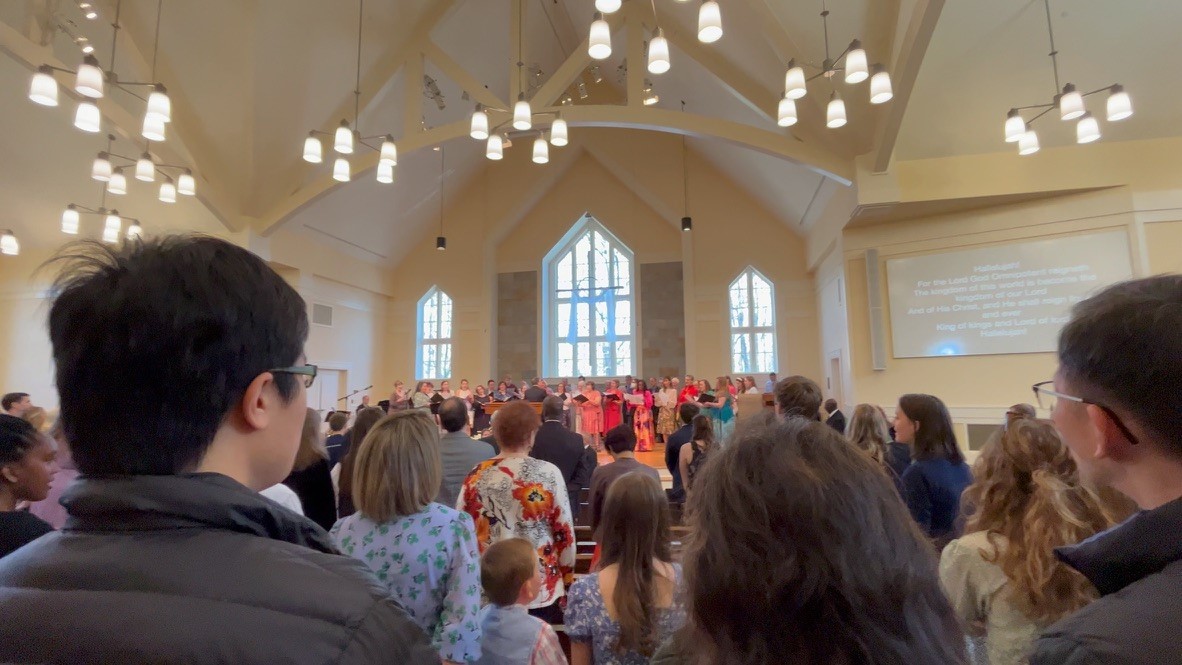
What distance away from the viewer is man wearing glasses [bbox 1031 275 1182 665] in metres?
0.67

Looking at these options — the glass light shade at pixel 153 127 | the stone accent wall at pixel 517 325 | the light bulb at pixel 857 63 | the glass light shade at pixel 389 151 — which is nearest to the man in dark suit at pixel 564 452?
the light bulb at pixel 857 63

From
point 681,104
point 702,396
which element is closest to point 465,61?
point 681,104

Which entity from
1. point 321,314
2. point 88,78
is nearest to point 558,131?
point 88,78

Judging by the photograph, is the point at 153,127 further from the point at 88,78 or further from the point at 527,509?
the point at 527,509

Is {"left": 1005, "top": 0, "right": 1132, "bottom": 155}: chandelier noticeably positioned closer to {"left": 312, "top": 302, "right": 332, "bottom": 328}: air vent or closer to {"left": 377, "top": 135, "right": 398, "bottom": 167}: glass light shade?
{"left": 377, "top": 135, "right": 398, "bottom": 167}: glass light shade

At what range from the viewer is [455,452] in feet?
8.93

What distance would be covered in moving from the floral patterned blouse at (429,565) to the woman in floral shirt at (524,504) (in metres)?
0.59

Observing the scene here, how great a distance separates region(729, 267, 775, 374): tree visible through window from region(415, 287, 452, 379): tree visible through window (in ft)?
21.6

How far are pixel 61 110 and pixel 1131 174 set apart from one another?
1325 centimetres

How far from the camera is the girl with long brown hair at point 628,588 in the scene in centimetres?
141

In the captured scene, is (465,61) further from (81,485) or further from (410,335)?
(81,485)

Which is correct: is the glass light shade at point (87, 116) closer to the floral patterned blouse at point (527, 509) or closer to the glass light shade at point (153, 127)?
the glass light shade at point (153, 127)

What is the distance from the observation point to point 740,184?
477 inches

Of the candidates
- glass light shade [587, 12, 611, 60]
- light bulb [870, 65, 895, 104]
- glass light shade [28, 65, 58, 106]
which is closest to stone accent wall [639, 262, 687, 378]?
light bulb [870, 65, 895, 104]
